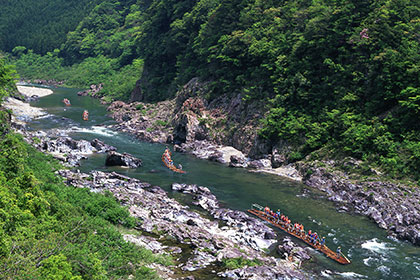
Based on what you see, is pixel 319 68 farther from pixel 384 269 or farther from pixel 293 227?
pixel 384 269

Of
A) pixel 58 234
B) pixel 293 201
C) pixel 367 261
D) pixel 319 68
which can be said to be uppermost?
pixel 319 68

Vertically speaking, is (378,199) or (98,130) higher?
(378,199)

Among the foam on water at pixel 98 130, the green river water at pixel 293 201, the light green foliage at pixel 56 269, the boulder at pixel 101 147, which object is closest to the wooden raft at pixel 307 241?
the green river water at pixel 293 201

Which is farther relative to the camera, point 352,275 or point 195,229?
point 195,229

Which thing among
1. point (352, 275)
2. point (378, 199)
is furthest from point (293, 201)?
point (352, 275)

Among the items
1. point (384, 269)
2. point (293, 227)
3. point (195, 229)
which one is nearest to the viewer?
point (384, 269)

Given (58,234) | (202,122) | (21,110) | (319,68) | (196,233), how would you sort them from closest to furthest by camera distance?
1. (58,234)
2. (196,233)
3. (319,68)
4. (202,122)
5. (21,110)

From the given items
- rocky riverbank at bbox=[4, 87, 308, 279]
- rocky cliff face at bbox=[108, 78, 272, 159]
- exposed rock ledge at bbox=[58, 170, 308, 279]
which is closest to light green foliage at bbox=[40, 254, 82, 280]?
rocky riverbank at bbox=[4, 87, 308, 279]

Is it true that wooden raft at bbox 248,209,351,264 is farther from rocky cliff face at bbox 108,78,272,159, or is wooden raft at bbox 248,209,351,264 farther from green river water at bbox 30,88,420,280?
rocky cliff face at bbox 108,78,272,159
